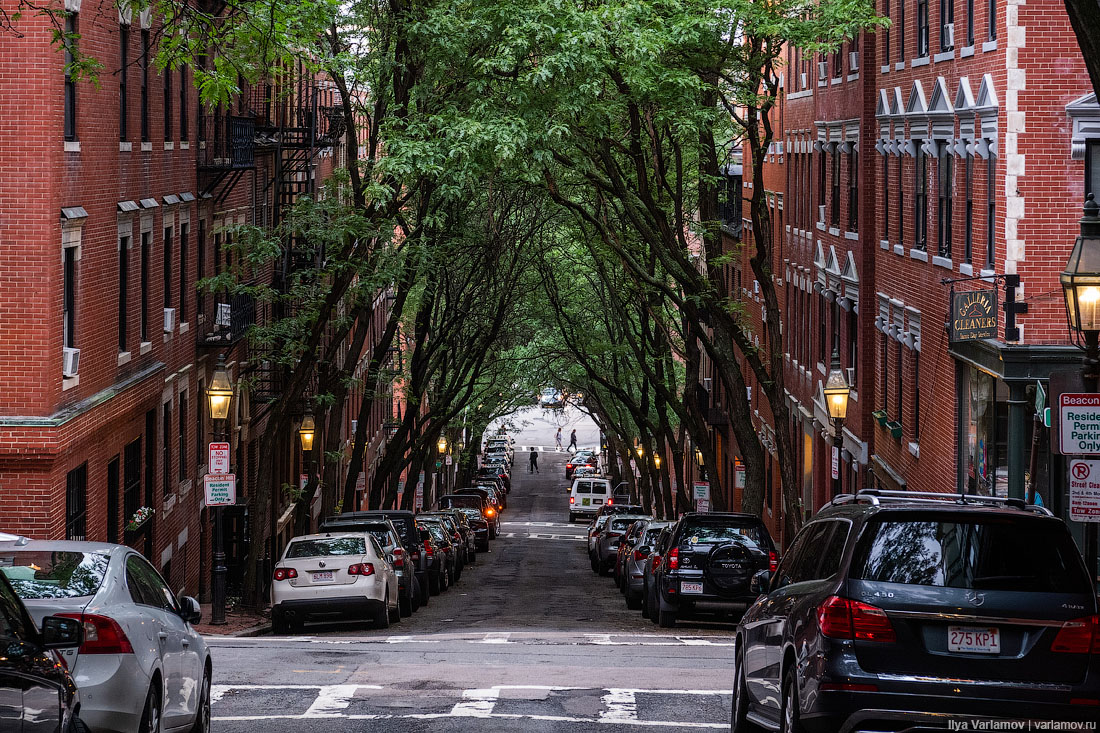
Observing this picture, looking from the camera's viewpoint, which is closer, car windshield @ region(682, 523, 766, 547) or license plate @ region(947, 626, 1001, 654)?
license plate @ region(947, 626, 1001, 654)

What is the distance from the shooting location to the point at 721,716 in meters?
12.0

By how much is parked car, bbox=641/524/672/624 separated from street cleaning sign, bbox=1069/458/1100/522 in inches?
435

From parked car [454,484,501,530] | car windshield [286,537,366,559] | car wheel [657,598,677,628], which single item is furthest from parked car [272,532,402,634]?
parked car [454,484,501,530]

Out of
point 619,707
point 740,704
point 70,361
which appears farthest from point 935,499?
point 70,361

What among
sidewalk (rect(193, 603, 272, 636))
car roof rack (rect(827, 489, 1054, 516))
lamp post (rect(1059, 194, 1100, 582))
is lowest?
sidewalk (rect(193, 603, 272, 636))

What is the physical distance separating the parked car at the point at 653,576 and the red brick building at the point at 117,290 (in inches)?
339

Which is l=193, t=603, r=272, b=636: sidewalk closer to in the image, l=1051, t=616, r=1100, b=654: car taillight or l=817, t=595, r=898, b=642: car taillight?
l=817, t=595, r=898, b=642: car taillight

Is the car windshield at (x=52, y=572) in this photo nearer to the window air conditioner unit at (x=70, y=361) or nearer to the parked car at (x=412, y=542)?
the window air conditioner unit at (x=70, y=361)

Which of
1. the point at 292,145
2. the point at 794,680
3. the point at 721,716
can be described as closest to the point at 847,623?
the point at 794,680

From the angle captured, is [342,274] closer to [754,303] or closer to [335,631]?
[335,631]

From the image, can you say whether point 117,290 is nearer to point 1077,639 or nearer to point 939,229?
point 939,229

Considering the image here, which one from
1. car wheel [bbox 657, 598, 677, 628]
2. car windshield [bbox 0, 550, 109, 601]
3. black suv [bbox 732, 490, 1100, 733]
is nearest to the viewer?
black suv [bbox 732, 490, 1100, 733]

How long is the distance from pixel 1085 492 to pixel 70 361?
43.9 feet

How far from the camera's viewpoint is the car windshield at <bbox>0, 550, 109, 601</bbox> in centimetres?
885
